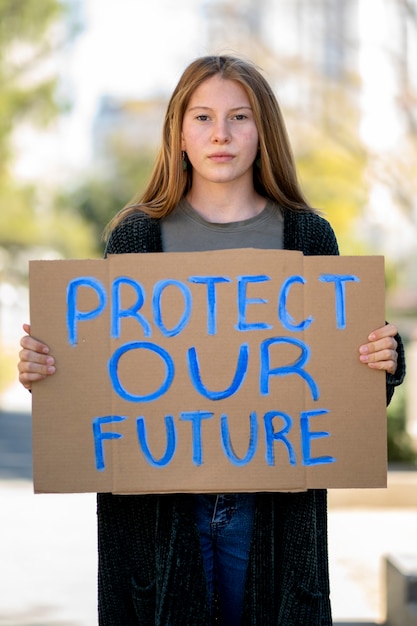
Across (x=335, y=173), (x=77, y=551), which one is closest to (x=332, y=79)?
(x=335, y=173)

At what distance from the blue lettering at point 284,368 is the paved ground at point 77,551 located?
2768mm

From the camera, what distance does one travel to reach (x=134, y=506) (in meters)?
2.78

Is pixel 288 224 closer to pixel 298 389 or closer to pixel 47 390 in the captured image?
pixel 298 389

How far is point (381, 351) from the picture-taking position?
8.83 feet

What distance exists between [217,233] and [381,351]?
1.62 ft

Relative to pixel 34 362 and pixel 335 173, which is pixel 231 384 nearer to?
pixel 34 362

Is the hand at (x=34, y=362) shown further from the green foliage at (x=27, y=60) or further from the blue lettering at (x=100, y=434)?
the green foliage at (x=27, y=60)

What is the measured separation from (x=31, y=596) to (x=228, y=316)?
329 centimetres

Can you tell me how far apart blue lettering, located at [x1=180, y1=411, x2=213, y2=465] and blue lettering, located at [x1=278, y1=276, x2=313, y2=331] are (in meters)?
0.27

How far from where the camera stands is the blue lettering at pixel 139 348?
2.70 m

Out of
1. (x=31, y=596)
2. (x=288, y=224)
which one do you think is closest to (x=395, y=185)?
(x=31, y=596)

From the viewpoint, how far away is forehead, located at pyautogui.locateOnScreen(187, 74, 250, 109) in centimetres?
282

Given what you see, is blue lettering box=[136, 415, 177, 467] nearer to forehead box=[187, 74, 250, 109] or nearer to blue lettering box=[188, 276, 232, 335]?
blue lettering box=[188, 276, 232, 335]

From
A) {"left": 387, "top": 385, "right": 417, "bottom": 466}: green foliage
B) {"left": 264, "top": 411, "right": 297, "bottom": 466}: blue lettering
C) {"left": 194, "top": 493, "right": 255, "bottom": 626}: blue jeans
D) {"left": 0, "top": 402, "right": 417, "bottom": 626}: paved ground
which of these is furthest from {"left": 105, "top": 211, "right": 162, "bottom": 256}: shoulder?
{"left": 387, "top": 385, "right": 417, "bottom": 466}: green foliage
